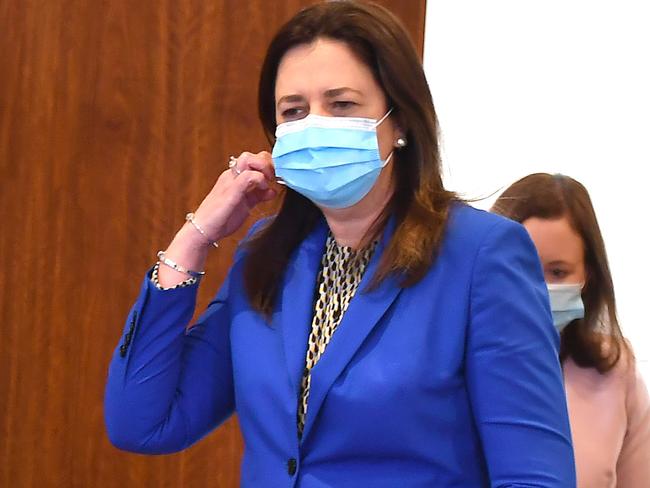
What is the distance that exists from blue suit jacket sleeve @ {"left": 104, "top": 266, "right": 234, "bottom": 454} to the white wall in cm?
123

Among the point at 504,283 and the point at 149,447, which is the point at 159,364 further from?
the point at 504,283

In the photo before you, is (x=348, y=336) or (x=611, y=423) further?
(x=611, y=423)

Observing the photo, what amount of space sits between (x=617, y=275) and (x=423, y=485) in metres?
1.51

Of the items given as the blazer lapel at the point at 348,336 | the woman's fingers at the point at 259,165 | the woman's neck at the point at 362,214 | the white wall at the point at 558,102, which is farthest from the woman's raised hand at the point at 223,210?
the white wall at the point at 558,102

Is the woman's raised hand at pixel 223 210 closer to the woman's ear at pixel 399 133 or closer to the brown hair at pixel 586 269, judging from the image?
the woman's ear at pixel 399 133

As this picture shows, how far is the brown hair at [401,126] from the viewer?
118 centimetres

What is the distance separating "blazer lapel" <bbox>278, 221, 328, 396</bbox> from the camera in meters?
1.20

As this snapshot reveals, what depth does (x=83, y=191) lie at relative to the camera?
84.4 inches

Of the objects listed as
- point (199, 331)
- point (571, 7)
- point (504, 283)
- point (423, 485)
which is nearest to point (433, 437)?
point (423, 485)

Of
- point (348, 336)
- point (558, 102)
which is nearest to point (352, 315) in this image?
point (348, 336)

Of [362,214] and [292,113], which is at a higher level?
[292,113]

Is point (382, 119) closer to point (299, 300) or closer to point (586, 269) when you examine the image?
point (299, 300)

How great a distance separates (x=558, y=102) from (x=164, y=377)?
159 cm

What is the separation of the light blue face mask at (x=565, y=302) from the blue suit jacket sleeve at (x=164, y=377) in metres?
0.78
